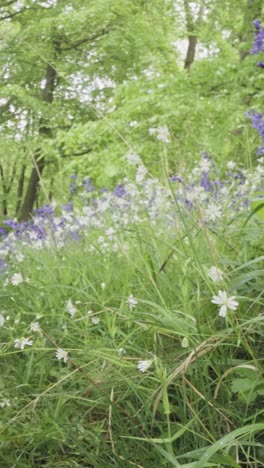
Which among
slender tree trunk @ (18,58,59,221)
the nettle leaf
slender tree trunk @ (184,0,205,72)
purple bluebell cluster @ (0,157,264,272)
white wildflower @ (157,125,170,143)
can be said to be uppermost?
white wildflower @ (157,125,170,143)

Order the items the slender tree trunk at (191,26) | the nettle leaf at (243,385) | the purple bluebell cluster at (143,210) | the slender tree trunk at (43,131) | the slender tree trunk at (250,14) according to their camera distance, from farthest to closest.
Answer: the slender tree trunk at (191,26)
the slender tree trunk at (43,131)
the slender tree trunk at (250,14)
the purple bluebell cluster at (143,210)
the nettle leaf at (243,385)

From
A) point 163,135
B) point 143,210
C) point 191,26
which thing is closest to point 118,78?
point 191,26

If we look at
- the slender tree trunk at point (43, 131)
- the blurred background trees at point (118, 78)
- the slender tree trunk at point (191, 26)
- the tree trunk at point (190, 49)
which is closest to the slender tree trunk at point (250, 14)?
the blurred background trees at point (118, 78)

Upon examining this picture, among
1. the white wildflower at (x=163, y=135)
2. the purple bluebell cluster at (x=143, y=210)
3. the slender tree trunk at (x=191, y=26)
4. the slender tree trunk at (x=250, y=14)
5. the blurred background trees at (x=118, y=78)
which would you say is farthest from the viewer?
the slender tree trunk at (x=191, y=26)

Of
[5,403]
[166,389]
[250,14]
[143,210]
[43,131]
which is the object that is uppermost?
[166,389]

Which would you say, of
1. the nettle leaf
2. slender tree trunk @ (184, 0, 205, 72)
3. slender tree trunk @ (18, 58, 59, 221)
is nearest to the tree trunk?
slender tree trunk @ (184, 0, 205, 72)

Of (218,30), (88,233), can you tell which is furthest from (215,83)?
(88,233)

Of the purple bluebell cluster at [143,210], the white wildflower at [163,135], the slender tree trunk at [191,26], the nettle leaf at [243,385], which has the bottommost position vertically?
the slender tree trunk at [191,26]

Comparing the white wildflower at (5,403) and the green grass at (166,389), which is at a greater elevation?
the green grass at (166,389)

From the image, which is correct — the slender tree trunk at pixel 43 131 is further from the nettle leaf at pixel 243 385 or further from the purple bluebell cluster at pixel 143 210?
the nettle leaf at pixel 243 385

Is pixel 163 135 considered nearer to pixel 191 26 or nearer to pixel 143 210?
pixel 143 210

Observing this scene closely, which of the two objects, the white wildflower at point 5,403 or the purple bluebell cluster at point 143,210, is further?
the purple bluebell cluster at point 143,210

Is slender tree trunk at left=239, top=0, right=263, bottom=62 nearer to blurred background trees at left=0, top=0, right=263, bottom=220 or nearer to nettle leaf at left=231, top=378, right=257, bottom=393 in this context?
blurred background trees at left=0, top=0, right=263, bottom=220

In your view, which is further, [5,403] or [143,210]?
[143,210]
